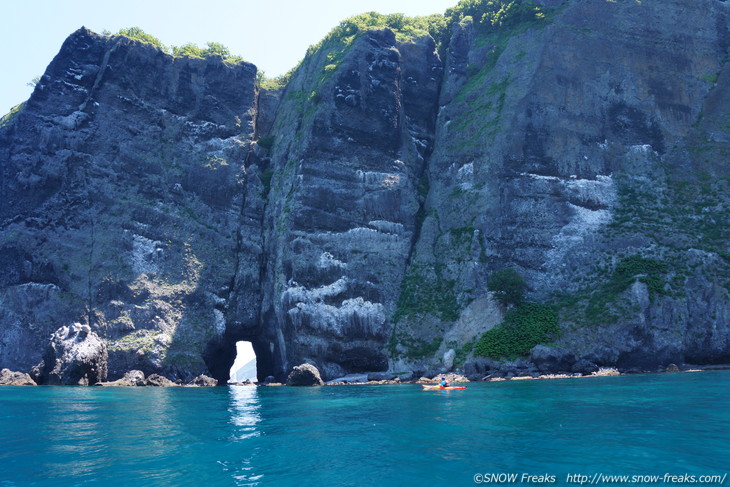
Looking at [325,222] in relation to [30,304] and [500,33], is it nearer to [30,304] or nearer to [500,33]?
[30,304]

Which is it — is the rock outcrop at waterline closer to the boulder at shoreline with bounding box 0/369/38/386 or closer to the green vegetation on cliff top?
the boulder at shoreline with bounding box 0/369/38/386

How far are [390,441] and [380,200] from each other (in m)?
47.5

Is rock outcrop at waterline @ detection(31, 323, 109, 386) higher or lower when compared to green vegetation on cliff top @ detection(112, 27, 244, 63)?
lower

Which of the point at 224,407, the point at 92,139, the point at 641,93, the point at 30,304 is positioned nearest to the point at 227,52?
the point at 92,139

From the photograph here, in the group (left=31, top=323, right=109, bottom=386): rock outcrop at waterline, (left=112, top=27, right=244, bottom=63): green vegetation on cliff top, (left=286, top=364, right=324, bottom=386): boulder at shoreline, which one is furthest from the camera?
(left=112, top=27, right=244, bottom=63): green vegetation on cliff top

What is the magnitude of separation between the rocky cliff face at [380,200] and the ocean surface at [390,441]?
24.2m

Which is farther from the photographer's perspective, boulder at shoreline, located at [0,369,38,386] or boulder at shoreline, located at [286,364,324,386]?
boulder at shoreline, located at [286,364,324,386]

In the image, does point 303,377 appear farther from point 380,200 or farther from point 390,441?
point 390,441

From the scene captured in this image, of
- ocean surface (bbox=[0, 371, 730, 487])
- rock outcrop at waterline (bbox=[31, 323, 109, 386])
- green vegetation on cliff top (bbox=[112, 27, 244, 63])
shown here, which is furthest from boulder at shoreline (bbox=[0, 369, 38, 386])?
green vegetation on cliff top (bbox=[112, 27, 244, 63])

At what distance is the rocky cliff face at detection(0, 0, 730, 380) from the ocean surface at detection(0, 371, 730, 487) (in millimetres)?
24162

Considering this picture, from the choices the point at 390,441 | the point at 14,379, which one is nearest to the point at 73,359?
the point at 14,379

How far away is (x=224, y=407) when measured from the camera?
29734mm

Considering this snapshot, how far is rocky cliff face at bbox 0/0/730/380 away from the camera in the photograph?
52469 mm

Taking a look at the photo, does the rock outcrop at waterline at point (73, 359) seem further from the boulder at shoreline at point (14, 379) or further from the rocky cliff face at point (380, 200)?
the rocky cliff face at point (380, 200)
